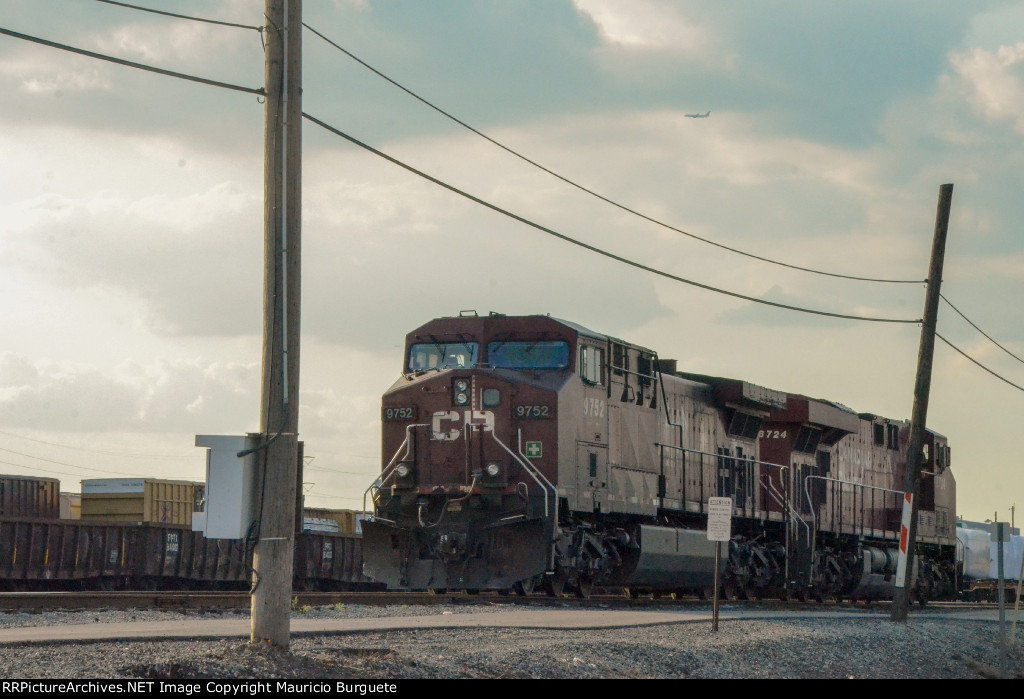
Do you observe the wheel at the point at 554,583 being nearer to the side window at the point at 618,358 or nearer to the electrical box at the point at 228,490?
the side window at the point at 618,358

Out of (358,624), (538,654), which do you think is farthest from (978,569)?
(538,654)

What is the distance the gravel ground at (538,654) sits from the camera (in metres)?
10.7

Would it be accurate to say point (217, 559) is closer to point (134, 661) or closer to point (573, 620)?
point (573, 620)

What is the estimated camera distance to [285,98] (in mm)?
11961

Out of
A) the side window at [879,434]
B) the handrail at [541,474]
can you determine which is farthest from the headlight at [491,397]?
the side window at [879,434]

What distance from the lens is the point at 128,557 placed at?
30.1 meters

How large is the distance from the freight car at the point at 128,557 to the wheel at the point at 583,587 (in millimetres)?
8144

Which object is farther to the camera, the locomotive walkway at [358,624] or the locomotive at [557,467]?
the locomotive at [557,467]

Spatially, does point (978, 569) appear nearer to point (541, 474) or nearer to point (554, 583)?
point (554, 583)

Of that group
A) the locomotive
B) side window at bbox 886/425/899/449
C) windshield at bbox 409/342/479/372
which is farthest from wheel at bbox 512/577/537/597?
side window at bbox 886/425/899/449

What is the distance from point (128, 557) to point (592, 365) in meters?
13.6

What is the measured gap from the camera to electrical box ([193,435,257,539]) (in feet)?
37.3

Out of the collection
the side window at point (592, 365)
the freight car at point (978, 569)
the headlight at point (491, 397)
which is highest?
the side window at point (592, 365)
